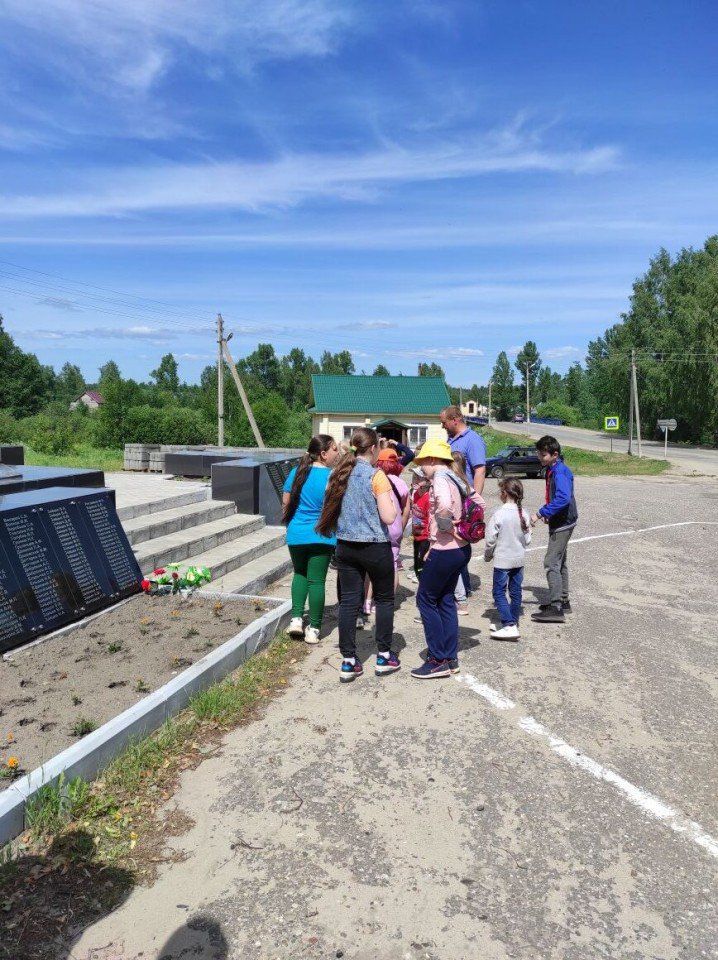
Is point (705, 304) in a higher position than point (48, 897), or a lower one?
higher

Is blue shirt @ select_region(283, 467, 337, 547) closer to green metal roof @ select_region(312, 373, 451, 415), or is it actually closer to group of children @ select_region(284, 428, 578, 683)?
group of children @ select_region(284, 428, 578, 683)

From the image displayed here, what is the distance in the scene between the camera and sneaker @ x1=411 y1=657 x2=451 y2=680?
4922mm

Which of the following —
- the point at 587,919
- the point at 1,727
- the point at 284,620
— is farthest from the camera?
the point at 284,620

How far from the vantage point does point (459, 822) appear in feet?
10.5

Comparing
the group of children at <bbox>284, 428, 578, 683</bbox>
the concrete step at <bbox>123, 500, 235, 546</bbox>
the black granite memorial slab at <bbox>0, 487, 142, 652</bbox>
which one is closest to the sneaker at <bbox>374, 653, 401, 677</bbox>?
the group of children at <bbox>284, 428, 578, 683</bbox>

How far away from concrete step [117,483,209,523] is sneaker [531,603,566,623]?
4.59m

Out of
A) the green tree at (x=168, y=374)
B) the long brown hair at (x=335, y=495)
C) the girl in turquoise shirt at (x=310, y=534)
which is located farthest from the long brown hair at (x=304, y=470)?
the green tree at (x=168, y=374)

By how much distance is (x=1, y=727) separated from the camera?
145 inches

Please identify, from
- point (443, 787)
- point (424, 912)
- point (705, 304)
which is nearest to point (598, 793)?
point (443, 787)

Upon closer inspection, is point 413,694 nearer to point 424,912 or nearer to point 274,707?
point 274,707

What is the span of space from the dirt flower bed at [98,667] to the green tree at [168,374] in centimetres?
9465

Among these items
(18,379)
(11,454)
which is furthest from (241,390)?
(18,379)

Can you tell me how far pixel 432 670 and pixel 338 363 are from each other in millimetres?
85759

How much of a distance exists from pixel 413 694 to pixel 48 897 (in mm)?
2572
